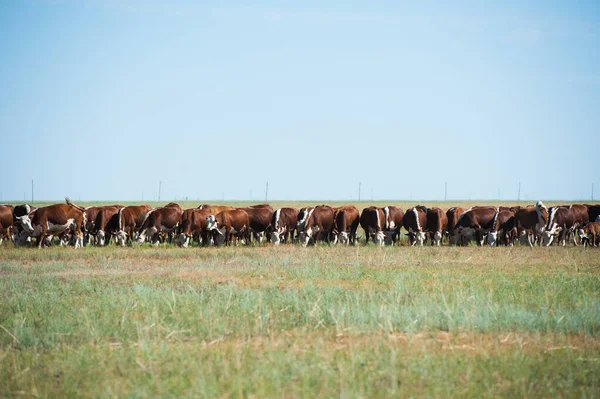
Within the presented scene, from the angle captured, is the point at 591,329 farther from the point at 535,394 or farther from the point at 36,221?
the point at 36,221

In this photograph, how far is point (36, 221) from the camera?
2852cm

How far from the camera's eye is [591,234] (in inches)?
1228

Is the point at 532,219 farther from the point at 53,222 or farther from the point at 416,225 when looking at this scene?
the point at 53,222

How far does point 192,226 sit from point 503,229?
13.8m

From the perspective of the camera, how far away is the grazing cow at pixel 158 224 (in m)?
30.5

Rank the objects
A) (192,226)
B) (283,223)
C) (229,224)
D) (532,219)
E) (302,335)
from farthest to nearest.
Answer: (283,223)
(532,219)
(229,224)
(192,226)
(302,335)

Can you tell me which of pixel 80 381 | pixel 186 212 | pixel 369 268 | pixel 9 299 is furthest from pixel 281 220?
pixel 80 381

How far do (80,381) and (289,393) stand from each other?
8.17 ft

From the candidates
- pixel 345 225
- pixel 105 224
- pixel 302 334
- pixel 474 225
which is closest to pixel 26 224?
pixel 105 224

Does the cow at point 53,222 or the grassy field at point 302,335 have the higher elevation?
the cow at point 53,222

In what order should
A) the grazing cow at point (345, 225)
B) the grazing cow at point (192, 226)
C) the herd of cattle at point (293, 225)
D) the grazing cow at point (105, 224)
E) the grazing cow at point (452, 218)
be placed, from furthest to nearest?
the grazing cow at point (452, 218) < the grazing cow at point (345, 225) < the grazing cow at point (105, 224) < the herd of cattle at point (293, 225) < the grazing cow at point (192, 226)

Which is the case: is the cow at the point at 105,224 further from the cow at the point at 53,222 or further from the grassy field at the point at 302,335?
the grassy field at the point at 302,335

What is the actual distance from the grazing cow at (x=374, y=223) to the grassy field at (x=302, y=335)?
1418 centimetres

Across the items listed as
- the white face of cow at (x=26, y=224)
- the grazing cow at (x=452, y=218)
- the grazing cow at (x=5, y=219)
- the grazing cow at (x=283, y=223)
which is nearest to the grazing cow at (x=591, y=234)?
the grazing cow at (x=452, y=218)
